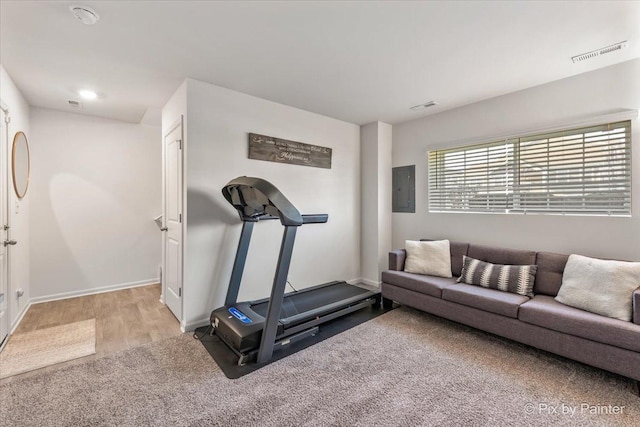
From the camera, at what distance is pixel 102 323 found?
2998 millimetres

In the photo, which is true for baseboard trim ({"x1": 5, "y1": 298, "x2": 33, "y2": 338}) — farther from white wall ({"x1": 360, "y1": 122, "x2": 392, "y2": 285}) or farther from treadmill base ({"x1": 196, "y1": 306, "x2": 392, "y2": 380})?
white wall ({"x1": 360, "y1": 122, "x2": 392, "y2": 285})

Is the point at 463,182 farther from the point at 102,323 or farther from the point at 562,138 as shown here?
the point at 102,323

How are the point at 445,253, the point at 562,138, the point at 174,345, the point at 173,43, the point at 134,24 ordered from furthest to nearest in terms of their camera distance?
the point at 445,253 < the point at 562,138 < the point at 174,345 < the point at 173,43 < the point at 134,24

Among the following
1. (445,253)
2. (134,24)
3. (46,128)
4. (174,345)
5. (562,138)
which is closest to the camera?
(134,24)

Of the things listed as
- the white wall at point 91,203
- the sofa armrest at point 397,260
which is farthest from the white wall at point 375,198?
the white wall at point 91,203

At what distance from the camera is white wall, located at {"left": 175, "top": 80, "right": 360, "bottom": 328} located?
9.40 feet

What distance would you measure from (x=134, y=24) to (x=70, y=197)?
303cm

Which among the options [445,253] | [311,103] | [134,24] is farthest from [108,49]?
[445,253]

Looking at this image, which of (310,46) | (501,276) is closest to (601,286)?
(501,276)

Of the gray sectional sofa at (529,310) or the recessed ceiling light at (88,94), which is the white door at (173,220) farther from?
the gray sectional sofa at (529,310)

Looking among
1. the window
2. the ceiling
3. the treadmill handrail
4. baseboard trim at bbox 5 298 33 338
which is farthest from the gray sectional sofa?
baseboard trim at bbox 5 298 33 338

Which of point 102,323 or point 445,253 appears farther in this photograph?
point 445,253

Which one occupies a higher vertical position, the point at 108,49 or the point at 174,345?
the point at 108,49

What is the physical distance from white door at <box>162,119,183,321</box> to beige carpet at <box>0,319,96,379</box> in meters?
0.76
